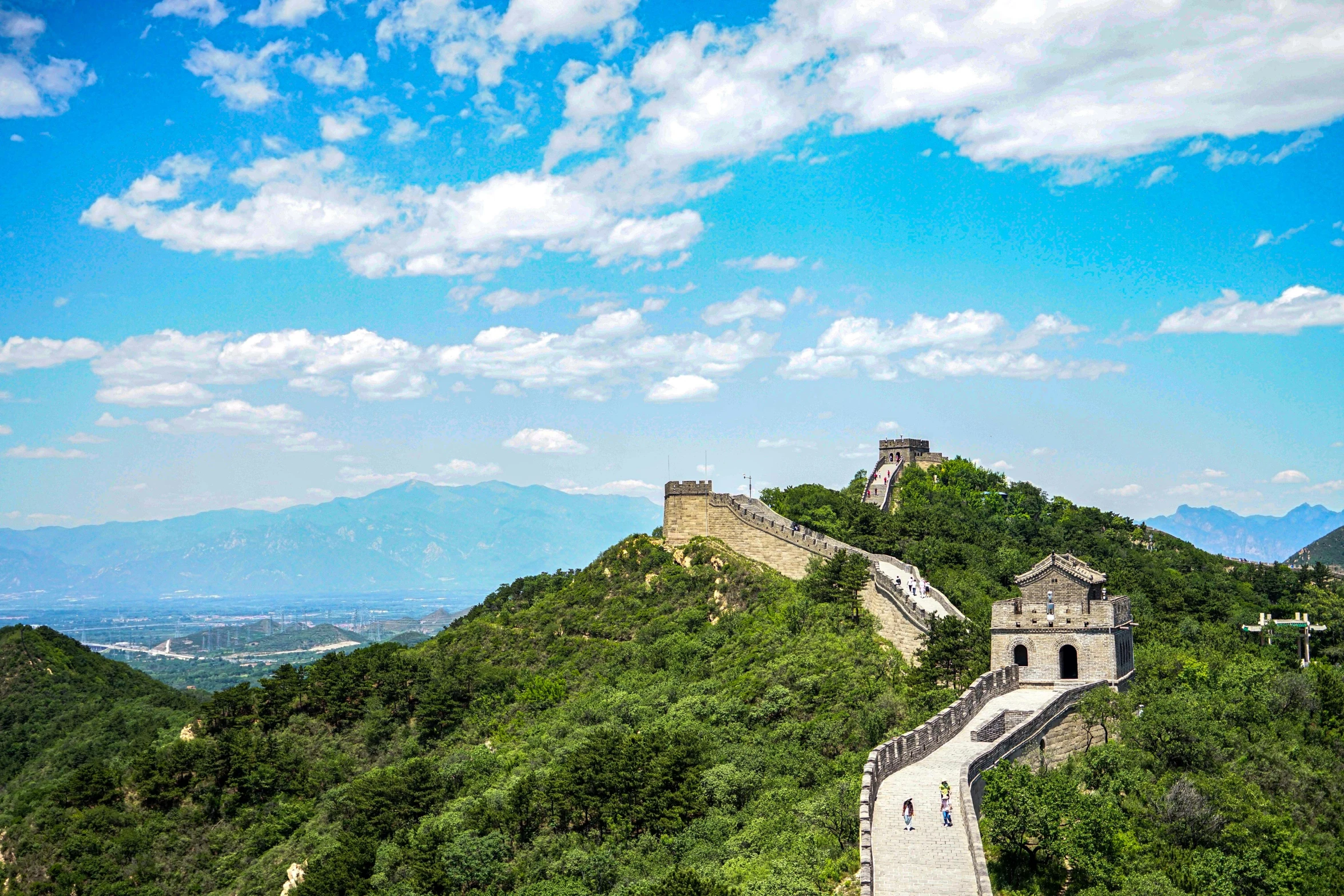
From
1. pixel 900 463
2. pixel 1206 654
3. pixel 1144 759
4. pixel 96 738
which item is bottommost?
pixel 96 738

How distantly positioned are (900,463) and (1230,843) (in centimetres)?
5370

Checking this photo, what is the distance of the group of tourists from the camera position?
61.4 feet

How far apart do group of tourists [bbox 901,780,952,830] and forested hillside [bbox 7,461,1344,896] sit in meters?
1.01

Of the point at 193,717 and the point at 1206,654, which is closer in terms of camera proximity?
the point at 1206,654

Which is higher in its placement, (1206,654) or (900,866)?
(1206,654)

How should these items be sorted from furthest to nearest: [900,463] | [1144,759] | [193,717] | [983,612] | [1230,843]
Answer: [900,463] < [193,717] < [983,612] < [1144,759] < [1230,843]

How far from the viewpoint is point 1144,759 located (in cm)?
2631

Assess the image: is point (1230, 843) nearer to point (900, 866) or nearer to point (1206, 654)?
point (900, 866)

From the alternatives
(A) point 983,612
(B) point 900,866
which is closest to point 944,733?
(B) point 900,866

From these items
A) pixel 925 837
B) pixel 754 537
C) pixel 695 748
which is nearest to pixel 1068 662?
pixel 695 748

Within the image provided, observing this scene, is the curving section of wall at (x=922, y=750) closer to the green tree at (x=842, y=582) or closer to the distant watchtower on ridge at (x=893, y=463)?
the green tree at (x=842, y=582)

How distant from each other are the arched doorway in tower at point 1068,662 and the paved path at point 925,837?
8.12 m

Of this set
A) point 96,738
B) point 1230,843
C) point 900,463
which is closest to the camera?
point 1230,843

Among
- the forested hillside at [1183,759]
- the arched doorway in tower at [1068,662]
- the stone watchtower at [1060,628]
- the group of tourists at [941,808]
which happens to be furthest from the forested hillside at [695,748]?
the arched doorway in tower at [1068,662]
